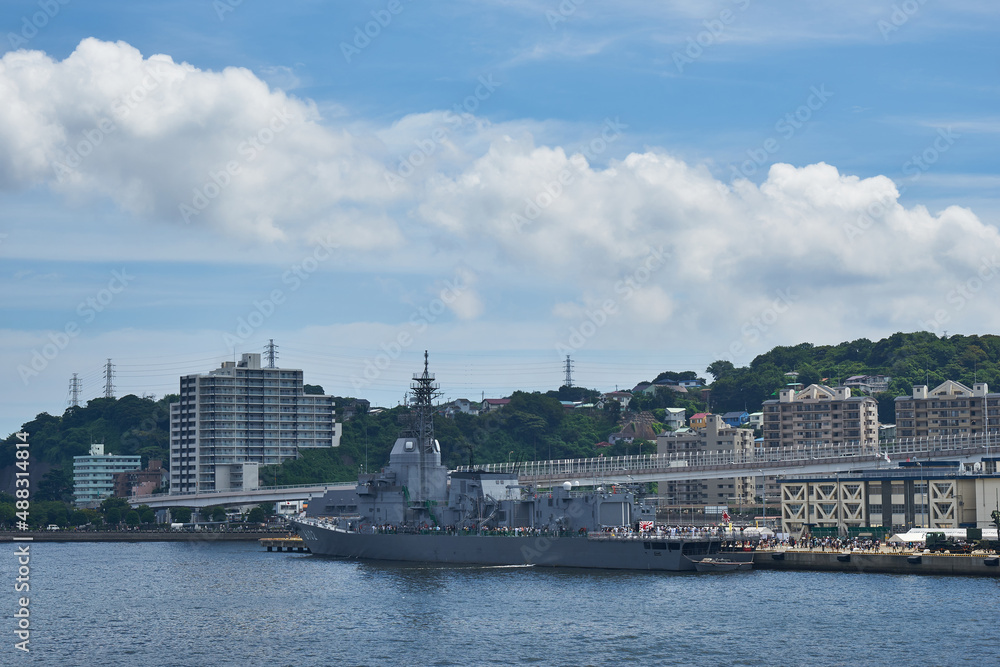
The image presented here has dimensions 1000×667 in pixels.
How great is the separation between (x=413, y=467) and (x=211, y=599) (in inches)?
1051

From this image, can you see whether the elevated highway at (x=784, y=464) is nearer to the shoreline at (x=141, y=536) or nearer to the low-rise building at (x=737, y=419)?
the shoreline at (x=141, y=536)

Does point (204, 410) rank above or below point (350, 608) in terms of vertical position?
above

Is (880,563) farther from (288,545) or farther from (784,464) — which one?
(288,545)

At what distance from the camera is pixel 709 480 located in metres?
149

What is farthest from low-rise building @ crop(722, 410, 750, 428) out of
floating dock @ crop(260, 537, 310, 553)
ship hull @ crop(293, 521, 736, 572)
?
ship hull @ crop(293, 521, 736, 572)

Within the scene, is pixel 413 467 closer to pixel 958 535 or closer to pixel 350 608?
pixel 350 608

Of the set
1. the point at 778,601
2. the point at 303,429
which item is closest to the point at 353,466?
the point at 303,429

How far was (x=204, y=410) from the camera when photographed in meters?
172

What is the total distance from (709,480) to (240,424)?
7050 centimetres

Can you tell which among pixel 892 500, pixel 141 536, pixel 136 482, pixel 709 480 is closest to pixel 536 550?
pixel 892 500

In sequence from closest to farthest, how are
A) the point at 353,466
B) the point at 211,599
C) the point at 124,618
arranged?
→ the point at 124,618 → the point at 211,599 → the point at 353,466

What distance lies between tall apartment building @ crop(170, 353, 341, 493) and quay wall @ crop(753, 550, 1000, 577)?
10567 centimetres

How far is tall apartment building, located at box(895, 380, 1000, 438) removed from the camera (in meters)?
155

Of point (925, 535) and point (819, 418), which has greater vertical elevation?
point (819, 418)
